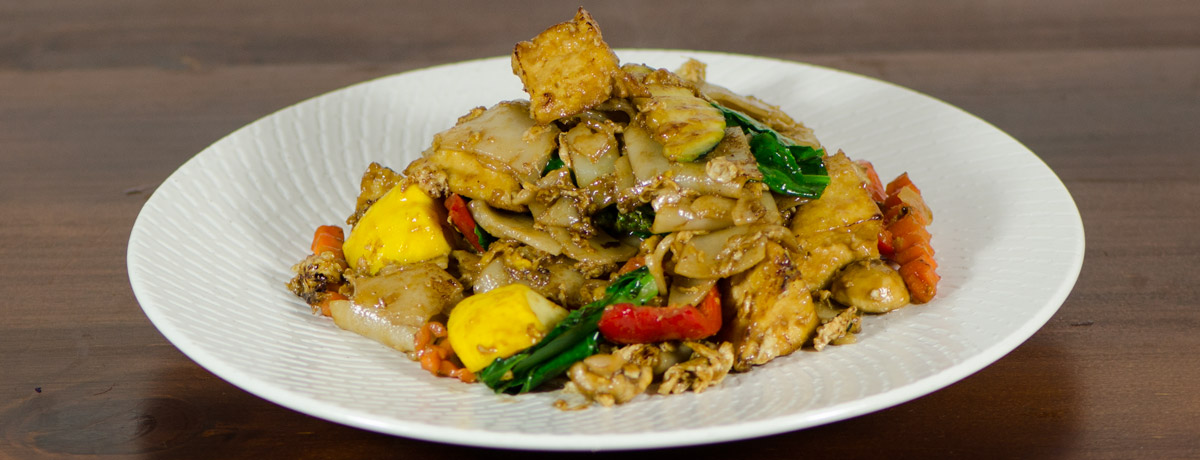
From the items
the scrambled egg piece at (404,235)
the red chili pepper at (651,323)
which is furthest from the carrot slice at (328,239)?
the red chili pepper at (651,323)

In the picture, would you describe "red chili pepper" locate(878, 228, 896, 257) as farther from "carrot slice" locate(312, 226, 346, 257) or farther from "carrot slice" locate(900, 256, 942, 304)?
"carrot slice" locate(312, 226, 346, 257)

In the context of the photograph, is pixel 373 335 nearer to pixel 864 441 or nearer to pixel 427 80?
pixel 864 441

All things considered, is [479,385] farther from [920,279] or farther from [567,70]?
[920,279]

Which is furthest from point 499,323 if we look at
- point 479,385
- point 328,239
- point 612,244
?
point 328,239

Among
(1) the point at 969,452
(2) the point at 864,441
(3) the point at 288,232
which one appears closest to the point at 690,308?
(2) the point at 864,441

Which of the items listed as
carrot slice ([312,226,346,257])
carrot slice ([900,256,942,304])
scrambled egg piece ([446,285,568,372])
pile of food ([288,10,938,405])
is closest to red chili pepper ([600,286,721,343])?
pile of food ([288,10,938,405])

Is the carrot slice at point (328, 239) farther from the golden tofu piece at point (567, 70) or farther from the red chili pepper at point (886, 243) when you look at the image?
the red chili pepper at point (886, 243)
